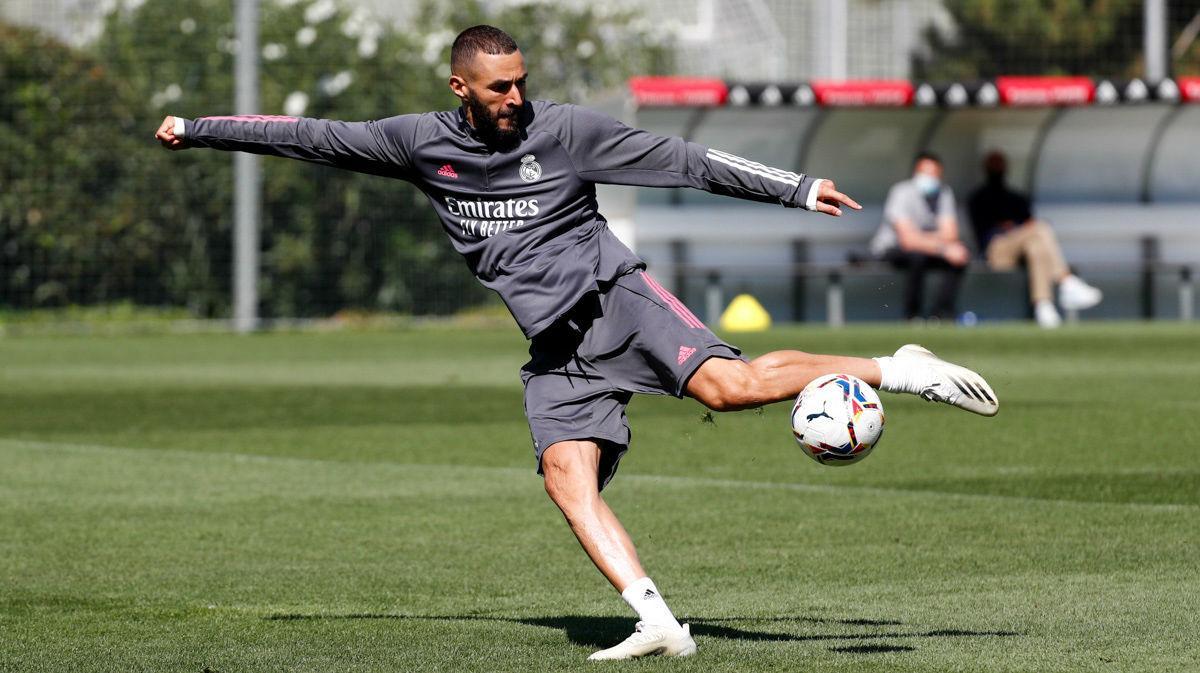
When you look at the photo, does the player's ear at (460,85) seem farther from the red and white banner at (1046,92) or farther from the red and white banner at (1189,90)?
the red and white banner at (1189,90)

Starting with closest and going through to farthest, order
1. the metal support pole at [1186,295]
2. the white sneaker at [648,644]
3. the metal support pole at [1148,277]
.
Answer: the white sneaker at [648,644] < the metal support pole at [1186,295] < the metal support pole at [1148,277]

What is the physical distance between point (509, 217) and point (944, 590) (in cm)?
208

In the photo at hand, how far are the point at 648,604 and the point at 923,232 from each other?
61.8 feet

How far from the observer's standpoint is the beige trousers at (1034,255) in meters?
24.3

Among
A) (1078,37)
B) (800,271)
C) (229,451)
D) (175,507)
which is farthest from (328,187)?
(175,507)

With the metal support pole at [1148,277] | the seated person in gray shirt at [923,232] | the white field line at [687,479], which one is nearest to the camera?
the white field line at [687,479]

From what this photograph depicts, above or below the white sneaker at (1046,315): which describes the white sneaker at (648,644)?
above

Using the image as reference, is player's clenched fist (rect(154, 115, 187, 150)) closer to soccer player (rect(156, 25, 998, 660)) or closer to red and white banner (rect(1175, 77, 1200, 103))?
soccer player (rect(156, 25, 998, 660))

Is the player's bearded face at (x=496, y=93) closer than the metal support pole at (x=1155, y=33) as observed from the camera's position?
Yes

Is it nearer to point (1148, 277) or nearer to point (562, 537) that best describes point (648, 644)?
point (562, 537)

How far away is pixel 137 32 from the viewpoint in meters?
26.5

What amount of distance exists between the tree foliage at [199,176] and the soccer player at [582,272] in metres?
20.6

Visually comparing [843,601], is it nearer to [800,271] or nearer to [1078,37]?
[800,271]

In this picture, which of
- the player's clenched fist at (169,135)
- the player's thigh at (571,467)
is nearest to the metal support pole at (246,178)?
the player's clenched fist at (169,135)
